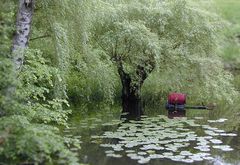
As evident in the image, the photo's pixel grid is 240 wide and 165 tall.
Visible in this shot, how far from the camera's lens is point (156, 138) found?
34.0 ft

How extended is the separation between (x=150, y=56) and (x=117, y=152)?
4.82m

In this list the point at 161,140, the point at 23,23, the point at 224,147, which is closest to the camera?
the point at 23,23

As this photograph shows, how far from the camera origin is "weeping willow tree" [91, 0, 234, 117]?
509 inches

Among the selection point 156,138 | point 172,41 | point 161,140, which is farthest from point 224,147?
point 172,41

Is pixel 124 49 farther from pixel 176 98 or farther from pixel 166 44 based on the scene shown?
pixel 176 98

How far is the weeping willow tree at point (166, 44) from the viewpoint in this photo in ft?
42.4

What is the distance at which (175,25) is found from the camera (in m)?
13.6

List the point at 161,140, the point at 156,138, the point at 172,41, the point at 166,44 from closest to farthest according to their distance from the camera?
the point at 161,140
the point at 156,138
the point at 166,44
the point at 172,41

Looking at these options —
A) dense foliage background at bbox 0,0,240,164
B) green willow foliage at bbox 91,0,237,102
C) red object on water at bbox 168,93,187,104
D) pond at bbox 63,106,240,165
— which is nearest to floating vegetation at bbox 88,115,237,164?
pond at bbox 63,106,240,165

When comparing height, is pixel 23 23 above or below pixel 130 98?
above

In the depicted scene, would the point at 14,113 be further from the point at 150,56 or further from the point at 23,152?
the point at 150,56

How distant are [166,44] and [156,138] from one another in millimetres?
3824

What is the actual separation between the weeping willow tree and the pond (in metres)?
1.00

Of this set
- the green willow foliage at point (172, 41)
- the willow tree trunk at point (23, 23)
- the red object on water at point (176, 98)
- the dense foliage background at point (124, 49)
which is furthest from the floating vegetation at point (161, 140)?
the willow tree trunk at point (23, 23)
